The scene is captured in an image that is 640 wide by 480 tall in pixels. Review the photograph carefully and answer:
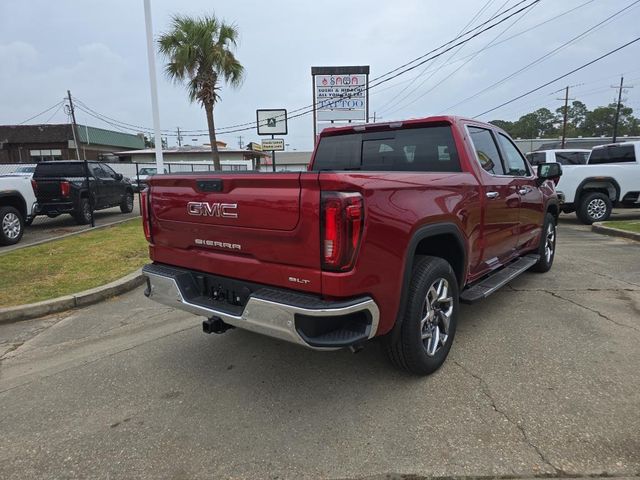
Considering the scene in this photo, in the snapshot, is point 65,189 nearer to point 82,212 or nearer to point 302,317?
point 82,212

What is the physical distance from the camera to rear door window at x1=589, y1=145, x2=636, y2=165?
11336 millimetres

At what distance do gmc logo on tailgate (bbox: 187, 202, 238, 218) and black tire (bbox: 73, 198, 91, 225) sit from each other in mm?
9907

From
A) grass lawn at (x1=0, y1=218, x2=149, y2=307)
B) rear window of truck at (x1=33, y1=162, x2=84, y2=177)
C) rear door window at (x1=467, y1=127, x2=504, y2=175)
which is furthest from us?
rear window of truck at (x1=33, y1=162, x2=84, y2=177)

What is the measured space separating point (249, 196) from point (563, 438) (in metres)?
2.34

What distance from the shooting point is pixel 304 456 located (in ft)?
8.20

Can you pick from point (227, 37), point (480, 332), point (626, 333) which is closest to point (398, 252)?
point (480, 332)

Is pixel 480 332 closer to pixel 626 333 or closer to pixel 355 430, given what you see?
pixel 626 333

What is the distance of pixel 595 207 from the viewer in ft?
37.4

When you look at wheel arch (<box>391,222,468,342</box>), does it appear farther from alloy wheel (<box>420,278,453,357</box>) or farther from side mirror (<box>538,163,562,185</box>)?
side mirror (<box>538,163,562,185</box>)

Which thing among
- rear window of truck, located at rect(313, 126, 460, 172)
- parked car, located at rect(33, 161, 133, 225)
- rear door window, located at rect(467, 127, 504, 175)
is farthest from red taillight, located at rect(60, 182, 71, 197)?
rear door window, located at rect(467, 127, 504, 175)

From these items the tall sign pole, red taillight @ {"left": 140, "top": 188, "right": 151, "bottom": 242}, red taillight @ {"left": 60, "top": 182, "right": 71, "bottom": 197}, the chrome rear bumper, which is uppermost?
the tall sign pole

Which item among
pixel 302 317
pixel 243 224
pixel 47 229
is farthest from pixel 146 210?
pixel 47 229

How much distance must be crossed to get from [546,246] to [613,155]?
7.54 m

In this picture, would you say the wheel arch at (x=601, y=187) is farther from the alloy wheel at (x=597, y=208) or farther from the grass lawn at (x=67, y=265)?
the grass lawn at (x=67, y=265)
